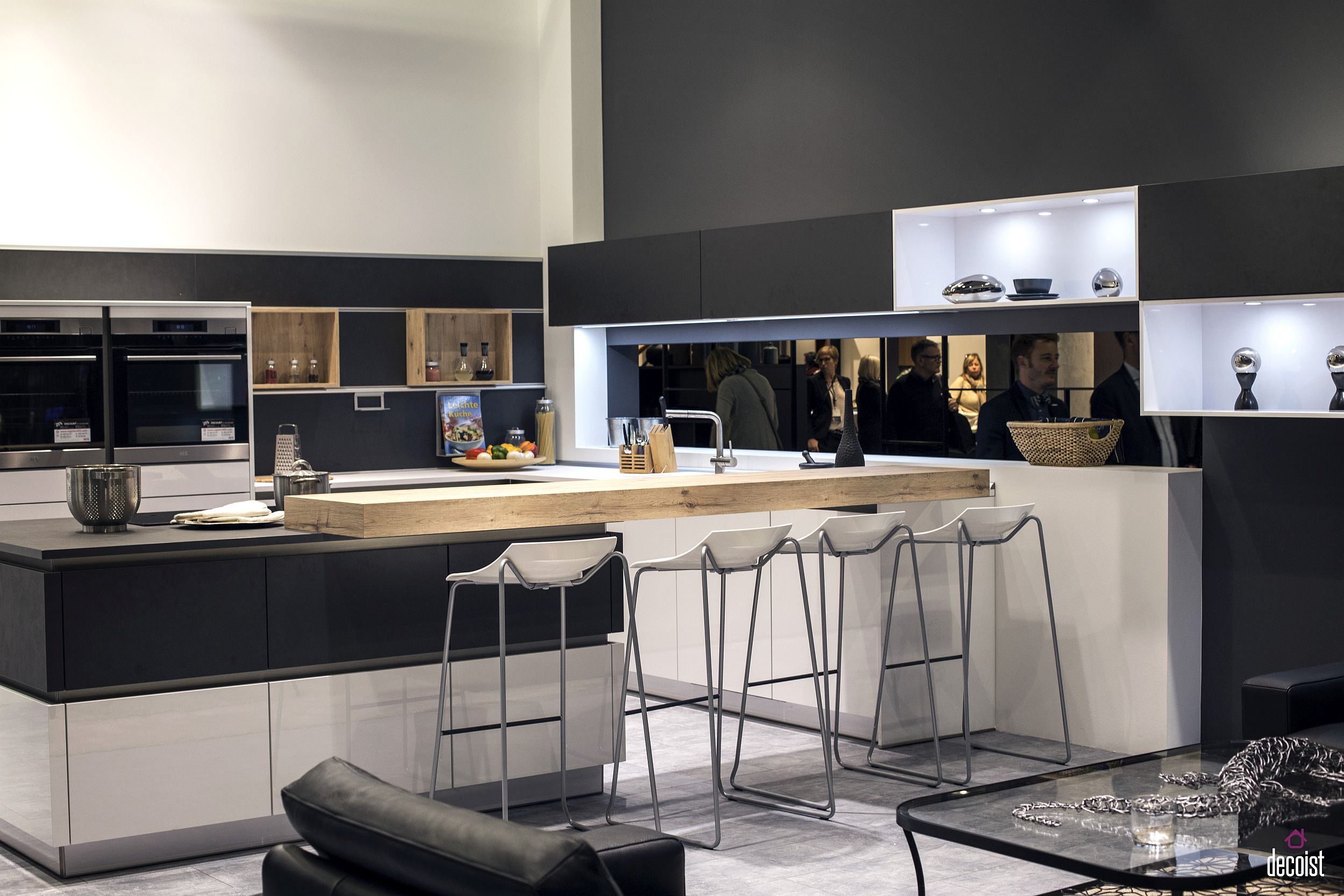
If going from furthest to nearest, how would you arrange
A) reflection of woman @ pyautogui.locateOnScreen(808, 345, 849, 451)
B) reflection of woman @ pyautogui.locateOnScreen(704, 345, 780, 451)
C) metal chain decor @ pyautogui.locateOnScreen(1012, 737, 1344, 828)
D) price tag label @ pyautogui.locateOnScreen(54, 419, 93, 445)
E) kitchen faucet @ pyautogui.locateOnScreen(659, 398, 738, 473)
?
reflection of woman @ pyautogui.locateOnScreen(704, 345, 780, 451)
reflection of woman @ pyautogui.locateOnScreen(808, 345, 849, 451)
price tag label @ pyautogui.locateOnScreen(54, 419, 93, 445)
kitchen faucet @ pyautogui.locateOnScreen(659, 398, 738, 473)
metal chain decor @ pyautogui.locateOnScreen(1012, 737, 1344, 828)

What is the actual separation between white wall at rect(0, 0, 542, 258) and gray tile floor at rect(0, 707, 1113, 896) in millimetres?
3536

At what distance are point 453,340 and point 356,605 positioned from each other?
13.0 ft

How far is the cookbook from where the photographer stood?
8.19 metres

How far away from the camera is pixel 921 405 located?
657cm

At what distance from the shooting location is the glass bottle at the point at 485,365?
8227mm

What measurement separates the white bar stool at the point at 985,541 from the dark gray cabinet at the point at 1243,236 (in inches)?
35.9

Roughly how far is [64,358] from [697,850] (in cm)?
409

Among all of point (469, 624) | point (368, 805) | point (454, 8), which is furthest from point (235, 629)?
point (454, 8)

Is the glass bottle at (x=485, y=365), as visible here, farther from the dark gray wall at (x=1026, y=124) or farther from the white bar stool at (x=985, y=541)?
the white bar stool at (x=985, y=541)

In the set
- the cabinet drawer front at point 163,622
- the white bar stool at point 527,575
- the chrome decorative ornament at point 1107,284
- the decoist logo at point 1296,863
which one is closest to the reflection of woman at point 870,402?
the chrome decorative ornament at point 1107,284

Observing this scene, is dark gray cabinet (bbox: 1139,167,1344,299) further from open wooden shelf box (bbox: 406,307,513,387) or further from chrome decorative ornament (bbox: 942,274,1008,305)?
open wooden shelf box (bbox: 406,307,513,387)

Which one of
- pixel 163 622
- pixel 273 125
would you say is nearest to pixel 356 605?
pixel 163 622

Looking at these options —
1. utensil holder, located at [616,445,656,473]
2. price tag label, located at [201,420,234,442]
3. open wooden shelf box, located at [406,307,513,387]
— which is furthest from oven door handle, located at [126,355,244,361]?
utensil holder, located at [616,445,656,473]

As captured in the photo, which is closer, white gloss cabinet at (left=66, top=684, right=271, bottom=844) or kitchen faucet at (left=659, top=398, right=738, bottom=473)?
white gloss cabinet at (left=66, top=684, right=271, bottom=844)
